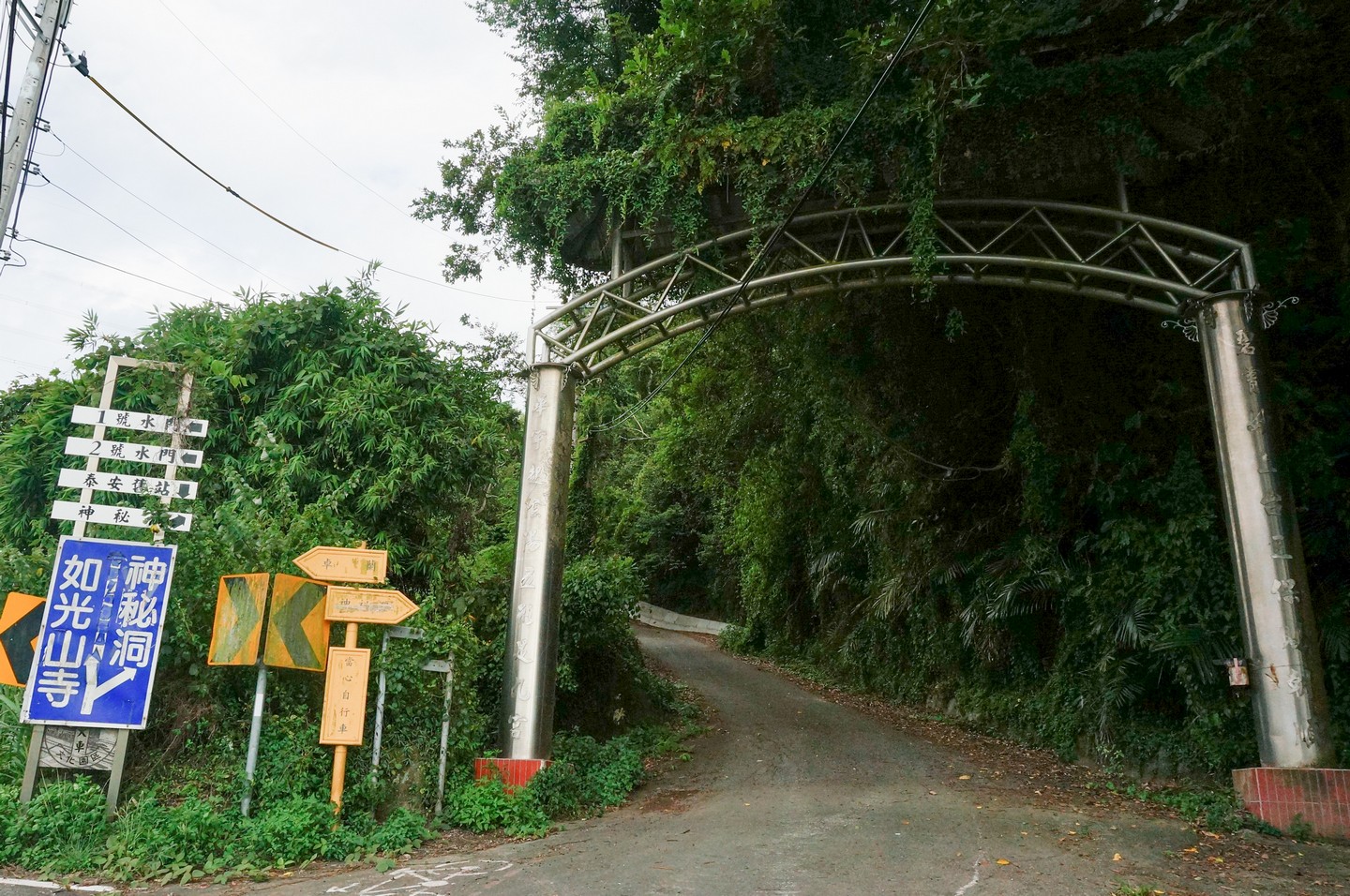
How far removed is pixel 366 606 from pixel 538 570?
207cm

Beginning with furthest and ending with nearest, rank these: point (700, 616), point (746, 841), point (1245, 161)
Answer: point (700, 616)
point (1245, 161)
point (746, 841)

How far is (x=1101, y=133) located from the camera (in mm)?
8539

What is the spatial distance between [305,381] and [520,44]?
26.2ft

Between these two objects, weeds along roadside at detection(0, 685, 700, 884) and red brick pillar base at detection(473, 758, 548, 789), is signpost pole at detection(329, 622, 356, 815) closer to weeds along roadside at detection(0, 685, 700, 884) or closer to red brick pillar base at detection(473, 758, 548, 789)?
weeds along roadside at detection(0, 685, 700, 884)

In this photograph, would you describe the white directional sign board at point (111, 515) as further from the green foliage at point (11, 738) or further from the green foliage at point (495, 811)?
the green foliage at point (495, 811)

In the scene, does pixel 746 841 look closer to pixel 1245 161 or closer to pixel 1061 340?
pixel 1061 340

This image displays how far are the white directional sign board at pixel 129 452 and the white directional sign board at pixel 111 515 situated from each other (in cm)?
41

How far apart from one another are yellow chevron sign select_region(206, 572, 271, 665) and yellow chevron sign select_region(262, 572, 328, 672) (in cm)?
9

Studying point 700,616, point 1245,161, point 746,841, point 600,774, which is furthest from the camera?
point 700,616

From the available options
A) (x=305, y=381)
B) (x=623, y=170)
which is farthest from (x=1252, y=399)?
(x=305, y=381)

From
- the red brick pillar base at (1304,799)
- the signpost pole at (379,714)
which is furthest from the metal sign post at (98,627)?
the red brick pillar base at (1304,799)

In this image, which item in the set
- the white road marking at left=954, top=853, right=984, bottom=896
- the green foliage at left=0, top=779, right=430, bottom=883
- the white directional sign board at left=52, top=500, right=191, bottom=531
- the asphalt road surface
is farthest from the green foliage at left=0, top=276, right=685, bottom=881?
the white road marking at left=954, top=853, right=984, bottom=896

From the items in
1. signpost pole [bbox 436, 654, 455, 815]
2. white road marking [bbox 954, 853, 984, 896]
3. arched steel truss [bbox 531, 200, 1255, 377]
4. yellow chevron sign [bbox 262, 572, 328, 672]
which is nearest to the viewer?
white road marking [bbox 954, 853, 984, 896]

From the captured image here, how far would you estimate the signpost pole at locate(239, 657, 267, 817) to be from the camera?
6195 mm
